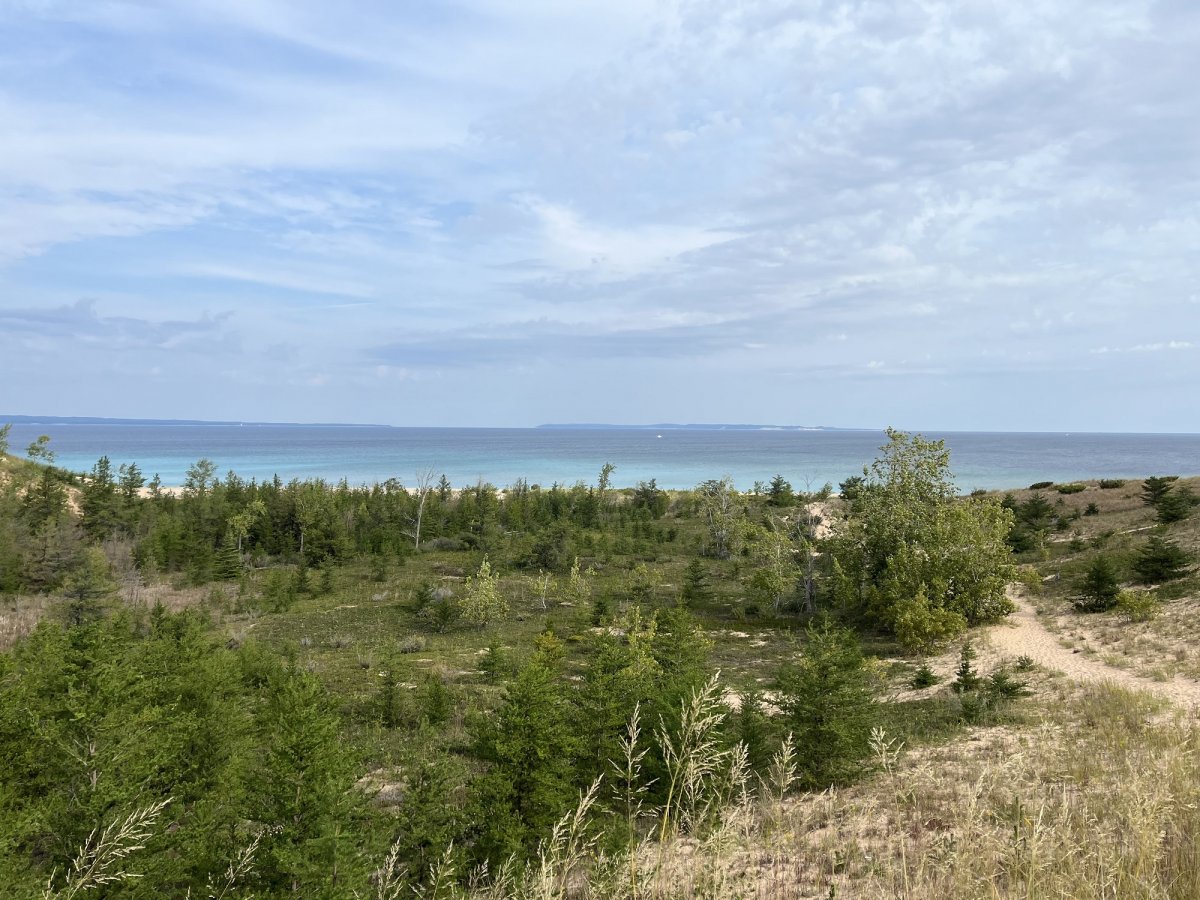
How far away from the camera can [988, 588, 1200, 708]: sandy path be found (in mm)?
15103

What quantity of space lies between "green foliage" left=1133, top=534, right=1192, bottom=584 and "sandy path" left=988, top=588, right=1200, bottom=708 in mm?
4411

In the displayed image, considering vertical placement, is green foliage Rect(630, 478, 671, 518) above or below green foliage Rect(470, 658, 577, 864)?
below

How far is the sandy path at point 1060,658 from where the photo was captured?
1510cm

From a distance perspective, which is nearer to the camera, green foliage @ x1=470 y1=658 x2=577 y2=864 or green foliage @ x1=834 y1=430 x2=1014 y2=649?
green foliage @ x1=470 y1=658 x2=577 y2=864

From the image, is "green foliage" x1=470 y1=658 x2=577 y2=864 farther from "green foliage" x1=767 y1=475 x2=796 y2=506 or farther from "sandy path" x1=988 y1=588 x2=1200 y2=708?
"green foliage" x1=767 y1=475 x2=796 y2=506

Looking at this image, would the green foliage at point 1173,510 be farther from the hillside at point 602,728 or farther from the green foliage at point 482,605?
the green foliage at point 482,605

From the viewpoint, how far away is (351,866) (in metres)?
7.64

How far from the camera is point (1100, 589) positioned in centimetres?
2562

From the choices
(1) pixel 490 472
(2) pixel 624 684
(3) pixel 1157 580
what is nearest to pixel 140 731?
(2) pixel 624 684

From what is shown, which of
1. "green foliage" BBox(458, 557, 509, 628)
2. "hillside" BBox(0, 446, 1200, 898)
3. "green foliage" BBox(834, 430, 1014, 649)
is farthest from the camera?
"green foliage" BBox(458, 557, 509, 628)

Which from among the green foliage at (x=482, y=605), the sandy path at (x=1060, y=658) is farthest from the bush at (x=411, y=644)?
the sandy path at (x=1060, y=658)

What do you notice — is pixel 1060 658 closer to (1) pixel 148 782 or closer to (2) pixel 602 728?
(2) pixel 602 728

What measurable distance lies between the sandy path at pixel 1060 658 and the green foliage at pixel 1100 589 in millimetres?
1951

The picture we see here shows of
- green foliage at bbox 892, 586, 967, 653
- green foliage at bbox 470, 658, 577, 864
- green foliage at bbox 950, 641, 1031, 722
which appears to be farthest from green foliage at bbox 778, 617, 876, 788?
green foliage at bbox 892, 586, 967, 653
